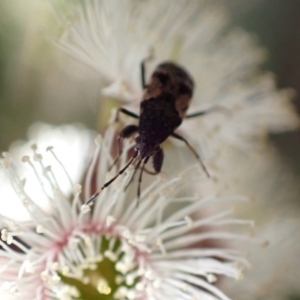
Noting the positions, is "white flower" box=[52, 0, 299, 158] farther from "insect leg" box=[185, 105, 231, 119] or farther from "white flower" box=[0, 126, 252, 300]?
"white flower" box=[0, 126, 252, 300]

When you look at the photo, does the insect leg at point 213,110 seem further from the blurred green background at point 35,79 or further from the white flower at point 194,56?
the blurred green background at point 35,79

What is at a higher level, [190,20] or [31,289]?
[190,20]

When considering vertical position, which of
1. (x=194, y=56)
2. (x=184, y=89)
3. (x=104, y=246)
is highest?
(x=194, y=56)

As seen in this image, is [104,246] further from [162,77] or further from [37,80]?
[37,80]

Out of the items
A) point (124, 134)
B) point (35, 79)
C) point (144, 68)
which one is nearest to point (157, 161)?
point (124, 134)

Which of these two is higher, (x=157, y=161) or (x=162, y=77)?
(x=162, y=77)

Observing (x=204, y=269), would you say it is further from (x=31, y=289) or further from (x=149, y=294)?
(x=31, y=289)

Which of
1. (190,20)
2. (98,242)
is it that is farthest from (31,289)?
(190,20)
